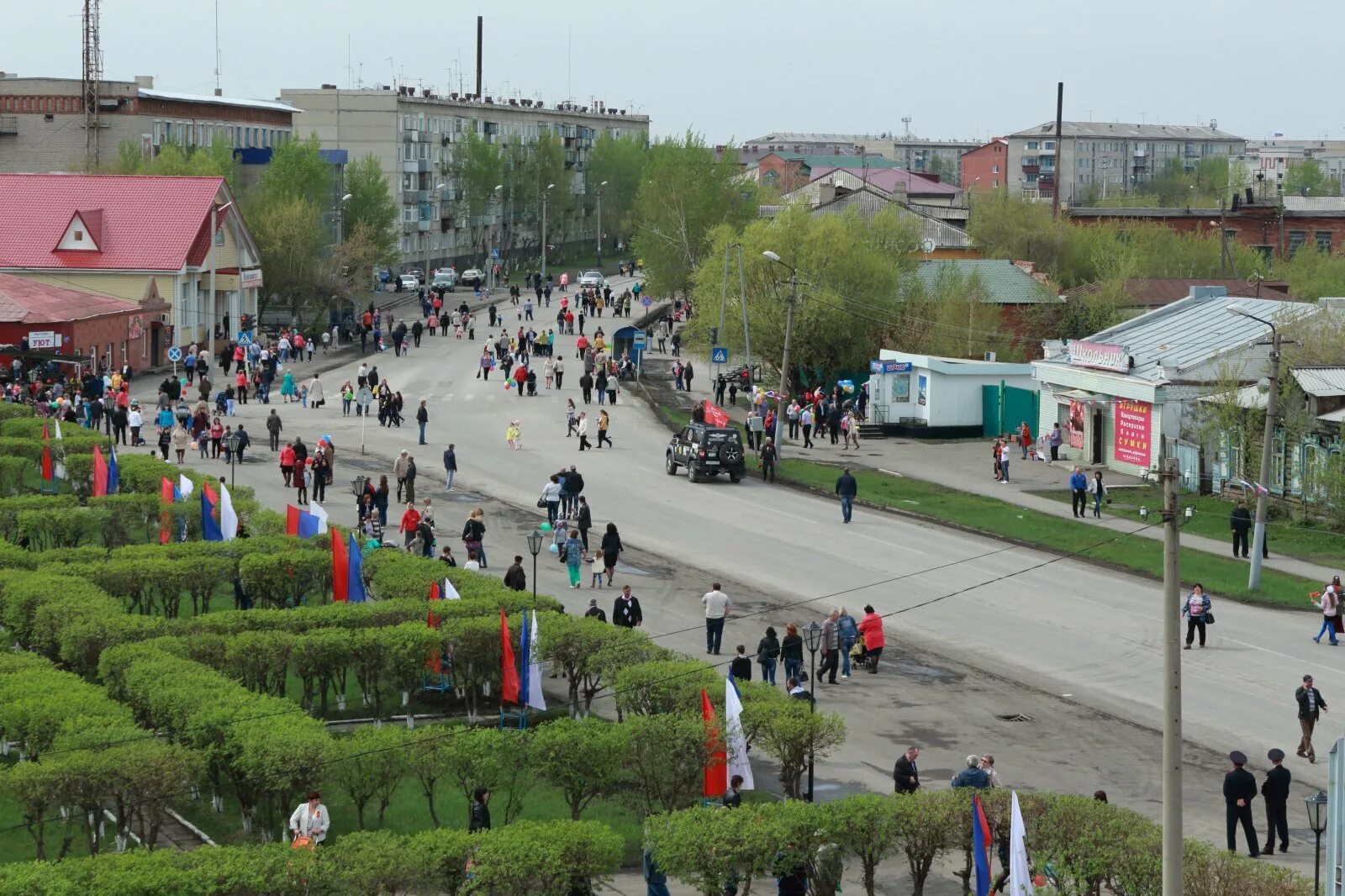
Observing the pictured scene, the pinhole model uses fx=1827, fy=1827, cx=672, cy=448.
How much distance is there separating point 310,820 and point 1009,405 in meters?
40.8

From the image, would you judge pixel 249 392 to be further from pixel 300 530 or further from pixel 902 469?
pixel 300 530

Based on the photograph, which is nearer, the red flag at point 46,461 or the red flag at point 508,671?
the red flag at point 508,671

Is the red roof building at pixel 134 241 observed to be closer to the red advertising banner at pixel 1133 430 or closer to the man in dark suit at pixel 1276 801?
the red advertising banner at pixel 1133 430

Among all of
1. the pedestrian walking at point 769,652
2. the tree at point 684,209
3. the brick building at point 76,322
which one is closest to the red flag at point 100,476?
the pedestrian walking at point 769,652

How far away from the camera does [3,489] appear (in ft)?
126

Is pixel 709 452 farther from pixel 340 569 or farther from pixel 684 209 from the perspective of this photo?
pixel 684 209

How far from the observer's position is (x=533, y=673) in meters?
24.2

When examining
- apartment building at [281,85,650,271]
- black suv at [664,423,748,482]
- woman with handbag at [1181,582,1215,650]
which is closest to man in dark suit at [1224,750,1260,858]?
woman with handbag at [1181,582,1215,650]

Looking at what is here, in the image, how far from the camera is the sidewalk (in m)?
40.8

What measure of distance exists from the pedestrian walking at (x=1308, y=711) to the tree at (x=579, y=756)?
30.9 ft

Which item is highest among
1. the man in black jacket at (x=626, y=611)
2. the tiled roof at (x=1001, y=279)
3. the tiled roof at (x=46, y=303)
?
the tiled roof at (x=1001, y=279)

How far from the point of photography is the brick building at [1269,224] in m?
99.6

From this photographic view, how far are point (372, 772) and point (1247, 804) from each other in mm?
9629

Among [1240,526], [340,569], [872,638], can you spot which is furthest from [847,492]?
[340,569]
